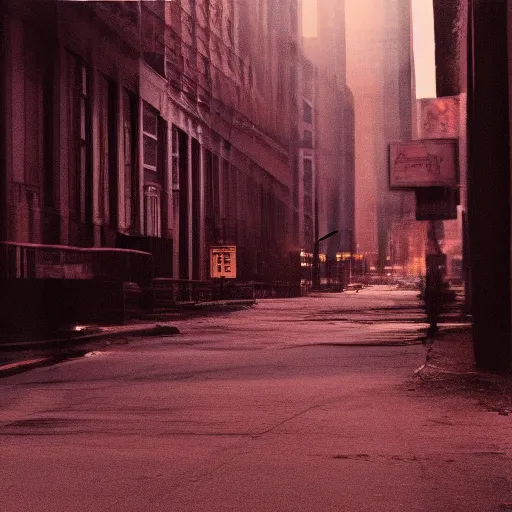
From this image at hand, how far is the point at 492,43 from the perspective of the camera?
44.1 feet

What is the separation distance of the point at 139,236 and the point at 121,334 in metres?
23.3

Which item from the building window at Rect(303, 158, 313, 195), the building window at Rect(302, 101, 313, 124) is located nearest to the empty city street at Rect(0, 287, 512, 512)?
the building window at Rect(303, 158, 313, 195)

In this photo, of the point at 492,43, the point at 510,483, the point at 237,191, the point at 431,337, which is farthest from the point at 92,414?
the point at 237,191

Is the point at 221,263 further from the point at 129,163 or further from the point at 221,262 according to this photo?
the point at 129,163

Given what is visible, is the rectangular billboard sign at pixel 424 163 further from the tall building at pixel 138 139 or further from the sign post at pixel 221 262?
the tall building at pixel 138 139

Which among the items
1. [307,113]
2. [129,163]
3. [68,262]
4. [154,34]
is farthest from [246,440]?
[307,113]

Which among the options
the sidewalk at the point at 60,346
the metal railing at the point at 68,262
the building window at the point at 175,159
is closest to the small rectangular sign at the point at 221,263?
the building window at the point at 175,159

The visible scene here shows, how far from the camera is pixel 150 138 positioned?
5328 cm

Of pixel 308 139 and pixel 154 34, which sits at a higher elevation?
pixel 308 139

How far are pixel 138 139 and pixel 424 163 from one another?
14753 millimetres

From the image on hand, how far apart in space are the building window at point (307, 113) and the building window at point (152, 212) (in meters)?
111

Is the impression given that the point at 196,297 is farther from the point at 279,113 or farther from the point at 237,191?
the point at 279,113

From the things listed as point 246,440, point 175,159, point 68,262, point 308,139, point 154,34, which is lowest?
point 246,440

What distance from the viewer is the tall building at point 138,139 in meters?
34.4
